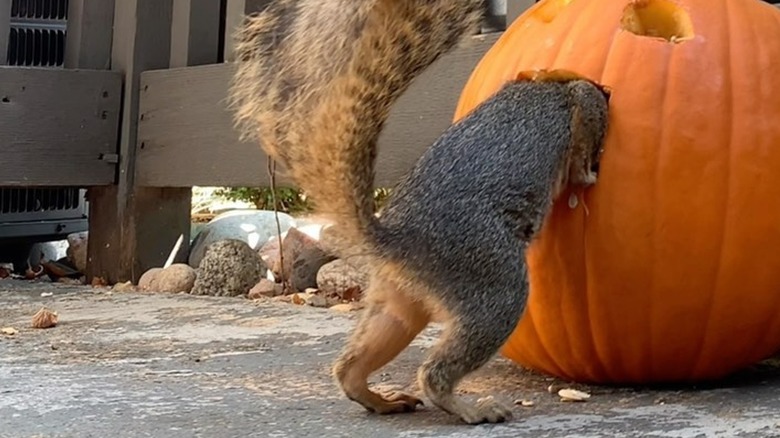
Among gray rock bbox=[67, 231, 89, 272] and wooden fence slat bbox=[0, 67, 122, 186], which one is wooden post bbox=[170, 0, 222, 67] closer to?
wooden fence slat bbox=[0, 67, 122, 186]

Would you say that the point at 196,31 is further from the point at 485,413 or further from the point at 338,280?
the point at 485,413

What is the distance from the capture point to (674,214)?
2207 mm

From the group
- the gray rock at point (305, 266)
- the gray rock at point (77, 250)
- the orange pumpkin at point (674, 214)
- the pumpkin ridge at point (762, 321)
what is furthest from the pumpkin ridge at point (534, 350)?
the gray rock at point (77, 250)

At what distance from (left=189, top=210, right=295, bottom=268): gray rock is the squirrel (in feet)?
10.1

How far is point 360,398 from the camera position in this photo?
7.14 feet

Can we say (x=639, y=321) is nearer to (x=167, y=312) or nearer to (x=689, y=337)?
(x=689, y=337)

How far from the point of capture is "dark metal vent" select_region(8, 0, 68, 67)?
534 centimetres

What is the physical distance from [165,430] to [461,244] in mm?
591

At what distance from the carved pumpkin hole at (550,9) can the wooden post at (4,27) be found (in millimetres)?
3176

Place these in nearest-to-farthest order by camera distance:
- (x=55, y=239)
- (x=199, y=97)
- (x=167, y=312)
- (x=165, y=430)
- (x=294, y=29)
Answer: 1. (x=165, y=430)
2. (x=294, y=29)
3. (x=167, y=312)
4. (x=199, y=97)
5. (x=55, y=239)

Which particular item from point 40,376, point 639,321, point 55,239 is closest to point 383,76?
point 639,321

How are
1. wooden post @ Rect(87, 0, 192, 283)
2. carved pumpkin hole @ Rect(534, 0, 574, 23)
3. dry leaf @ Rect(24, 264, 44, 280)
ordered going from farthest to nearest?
dry leaf @ Rect(24, 264, 44, 280), wooden post @ Rect(87, 0, 192, 283), carved pumpkin hole @ Rect(534, 0, 574, 23)

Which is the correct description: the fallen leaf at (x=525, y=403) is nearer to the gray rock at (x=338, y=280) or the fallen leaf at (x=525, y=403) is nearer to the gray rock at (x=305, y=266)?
the gray rock at (x=338, y=280)

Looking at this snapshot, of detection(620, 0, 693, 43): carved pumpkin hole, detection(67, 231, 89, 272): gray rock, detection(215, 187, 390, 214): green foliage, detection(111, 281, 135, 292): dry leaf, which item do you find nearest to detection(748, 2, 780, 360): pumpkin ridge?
detection(620, 0, 693, 43): carved pumpkin hole
